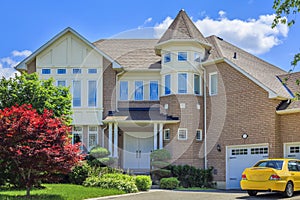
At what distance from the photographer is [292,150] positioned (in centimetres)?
2239

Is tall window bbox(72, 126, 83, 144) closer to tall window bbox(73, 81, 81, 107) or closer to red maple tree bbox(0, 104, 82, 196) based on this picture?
tall window bbox(73, 81, 81, 107)

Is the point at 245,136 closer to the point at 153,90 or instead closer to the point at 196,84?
the point at 196,84

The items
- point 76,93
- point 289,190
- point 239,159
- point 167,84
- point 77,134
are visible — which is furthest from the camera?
point 76,93

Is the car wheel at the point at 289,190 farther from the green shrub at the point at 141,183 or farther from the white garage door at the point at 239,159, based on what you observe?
the white garage door at the point at 239,159

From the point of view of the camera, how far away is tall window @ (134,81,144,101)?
28.5 m

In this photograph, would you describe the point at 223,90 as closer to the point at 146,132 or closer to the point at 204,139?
the point at 204,139

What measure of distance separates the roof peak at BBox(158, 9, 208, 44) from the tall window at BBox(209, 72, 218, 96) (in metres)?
2.36

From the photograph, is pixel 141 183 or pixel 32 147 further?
pixel 141 183

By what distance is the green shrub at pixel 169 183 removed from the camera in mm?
22234

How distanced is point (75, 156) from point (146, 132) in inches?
472

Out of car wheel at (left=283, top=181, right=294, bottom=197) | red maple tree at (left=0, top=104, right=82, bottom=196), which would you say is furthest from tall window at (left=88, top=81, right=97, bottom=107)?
car wheel at (left=283, top=181, right=294, bottom=197)

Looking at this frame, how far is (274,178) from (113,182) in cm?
719

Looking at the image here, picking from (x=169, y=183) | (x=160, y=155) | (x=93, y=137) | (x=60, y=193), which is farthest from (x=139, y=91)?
(x=60, y=193)

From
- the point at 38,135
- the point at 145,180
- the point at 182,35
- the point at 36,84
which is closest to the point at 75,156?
the point at 38,135
